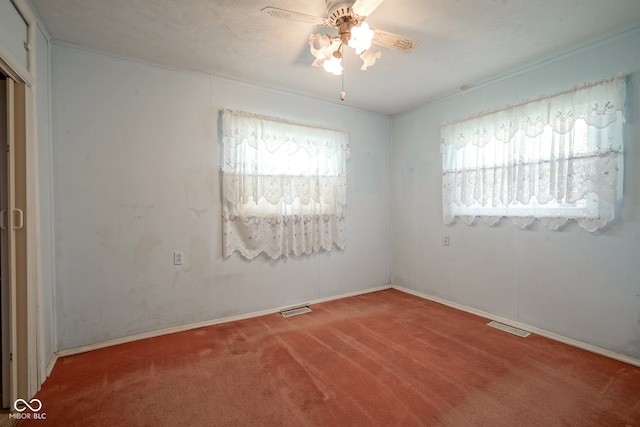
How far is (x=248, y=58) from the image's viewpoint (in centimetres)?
250

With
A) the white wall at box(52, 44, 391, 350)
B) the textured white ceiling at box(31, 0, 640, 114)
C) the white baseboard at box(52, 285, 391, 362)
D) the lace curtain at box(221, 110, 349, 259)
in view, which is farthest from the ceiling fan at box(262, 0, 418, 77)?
the white baseboard at box(52, 285, 391, 362)

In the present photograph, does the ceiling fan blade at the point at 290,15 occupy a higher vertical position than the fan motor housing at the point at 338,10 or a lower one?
lower

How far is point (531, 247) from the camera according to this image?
104 inches

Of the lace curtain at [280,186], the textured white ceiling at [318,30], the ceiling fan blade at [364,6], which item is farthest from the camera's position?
the lace curtain at [280,186]

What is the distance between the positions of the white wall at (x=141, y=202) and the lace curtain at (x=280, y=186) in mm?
137

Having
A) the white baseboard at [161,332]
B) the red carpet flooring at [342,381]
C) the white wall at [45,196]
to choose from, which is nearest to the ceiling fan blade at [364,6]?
the white wall at [45,196]

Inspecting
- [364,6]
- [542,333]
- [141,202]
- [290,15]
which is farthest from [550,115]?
[141,202]

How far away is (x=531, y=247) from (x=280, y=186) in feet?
8.21

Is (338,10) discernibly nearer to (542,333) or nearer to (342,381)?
(342,381)

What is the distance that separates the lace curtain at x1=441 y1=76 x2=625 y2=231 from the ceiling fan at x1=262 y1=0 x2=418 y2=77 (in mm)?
1590

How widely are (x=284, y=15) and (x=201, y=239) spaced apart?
2.04 meters

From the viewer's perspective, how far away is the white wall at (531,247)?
212 cm

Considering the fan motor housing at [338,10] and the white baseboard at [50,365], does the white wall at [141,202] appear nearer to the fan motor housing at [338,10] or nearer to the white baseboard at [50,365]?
the white baseboard at [50,365]

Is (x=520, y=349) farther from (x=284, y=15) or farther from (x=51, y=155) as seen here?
A: (x=51, y=155)
